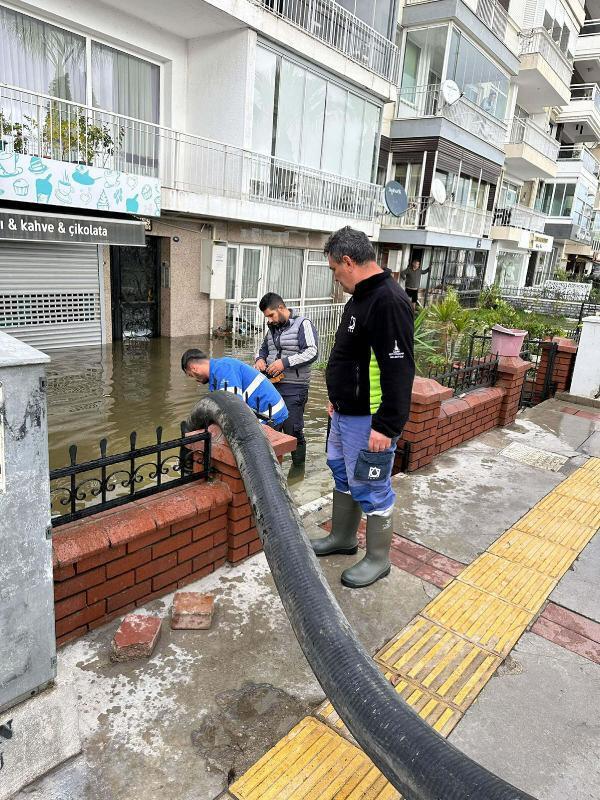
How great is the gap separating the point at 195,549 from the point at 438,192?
1695cm

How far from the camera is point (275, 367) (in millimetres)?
5023

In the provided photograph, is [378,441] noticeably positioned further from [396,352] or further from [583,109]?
[583,109]

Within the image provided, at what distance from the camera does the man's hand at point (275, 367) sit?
5.01 metres

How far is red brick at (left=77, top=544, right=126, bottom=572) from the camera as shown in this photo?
7.89 feet

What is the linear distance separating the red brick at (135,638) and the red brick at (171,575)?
235 mm

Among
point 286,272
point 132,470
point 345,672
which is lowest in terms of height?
point 345,672

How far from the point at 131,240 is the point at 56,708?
825 cm

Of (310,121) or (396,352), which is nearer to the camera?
(396,352)

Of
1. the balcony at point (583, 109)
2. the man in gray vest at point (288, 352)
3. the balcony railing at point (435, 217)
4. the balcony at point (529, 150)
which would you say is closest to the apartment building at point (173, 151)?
the balcony railing at point (435, 217)

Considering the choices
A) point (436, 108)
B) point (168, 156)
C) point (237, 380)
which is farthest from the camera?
point (436, 108)

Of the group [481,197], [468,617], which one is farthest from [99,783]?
[481,197]

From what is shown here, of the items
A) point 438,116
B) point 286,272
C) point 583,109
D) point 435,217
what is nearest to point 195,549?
point 286,272

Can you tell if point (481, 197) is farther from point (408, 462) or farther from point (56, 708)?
point (56, 708)

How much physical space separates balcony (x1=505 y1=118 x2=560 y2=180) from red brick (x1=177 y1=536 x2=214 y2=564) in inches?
981
